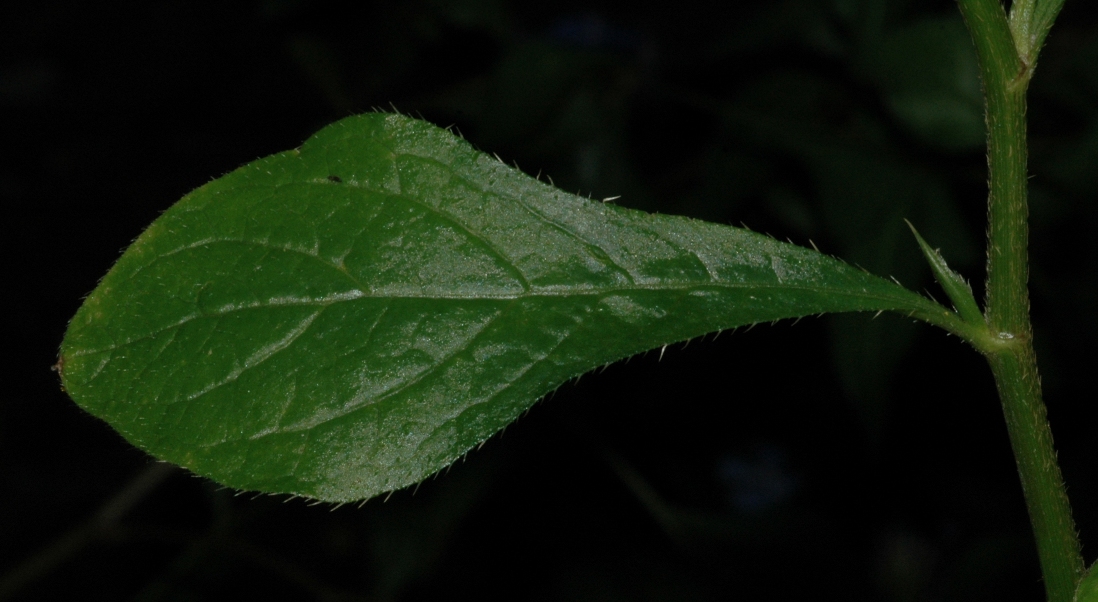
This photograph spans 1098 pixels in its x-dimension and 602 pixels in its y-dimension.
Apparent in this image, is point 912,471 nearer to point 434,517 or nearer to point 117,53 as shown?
point 434,517

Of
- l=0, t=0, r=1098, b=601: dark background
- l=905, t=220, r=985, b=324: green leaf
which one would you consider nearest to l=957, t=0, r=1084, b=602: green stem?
l=905, t=220, r=985, b=324: green leaf

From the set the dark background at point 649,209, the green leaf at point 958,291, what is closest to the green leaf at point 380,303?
the green leaf at point 958,291

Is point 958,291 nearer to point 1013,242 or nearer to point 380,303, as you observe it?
point 1013,242

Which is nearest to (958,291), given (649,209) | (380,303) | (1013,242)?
(1013,242)

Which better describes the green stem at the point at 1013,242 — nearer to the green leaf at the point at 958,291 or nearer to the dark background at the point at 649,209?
the green leaf at the point at 958,291

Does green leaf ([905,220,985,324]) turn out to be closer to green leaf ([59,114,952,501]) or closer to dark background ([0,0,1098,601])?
green leaf ([59,114,952,501])

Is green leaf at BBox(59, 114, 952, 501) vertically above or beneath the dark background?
above

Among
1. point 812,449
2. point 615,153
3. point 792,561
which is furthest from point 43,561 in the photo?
point 812,449
